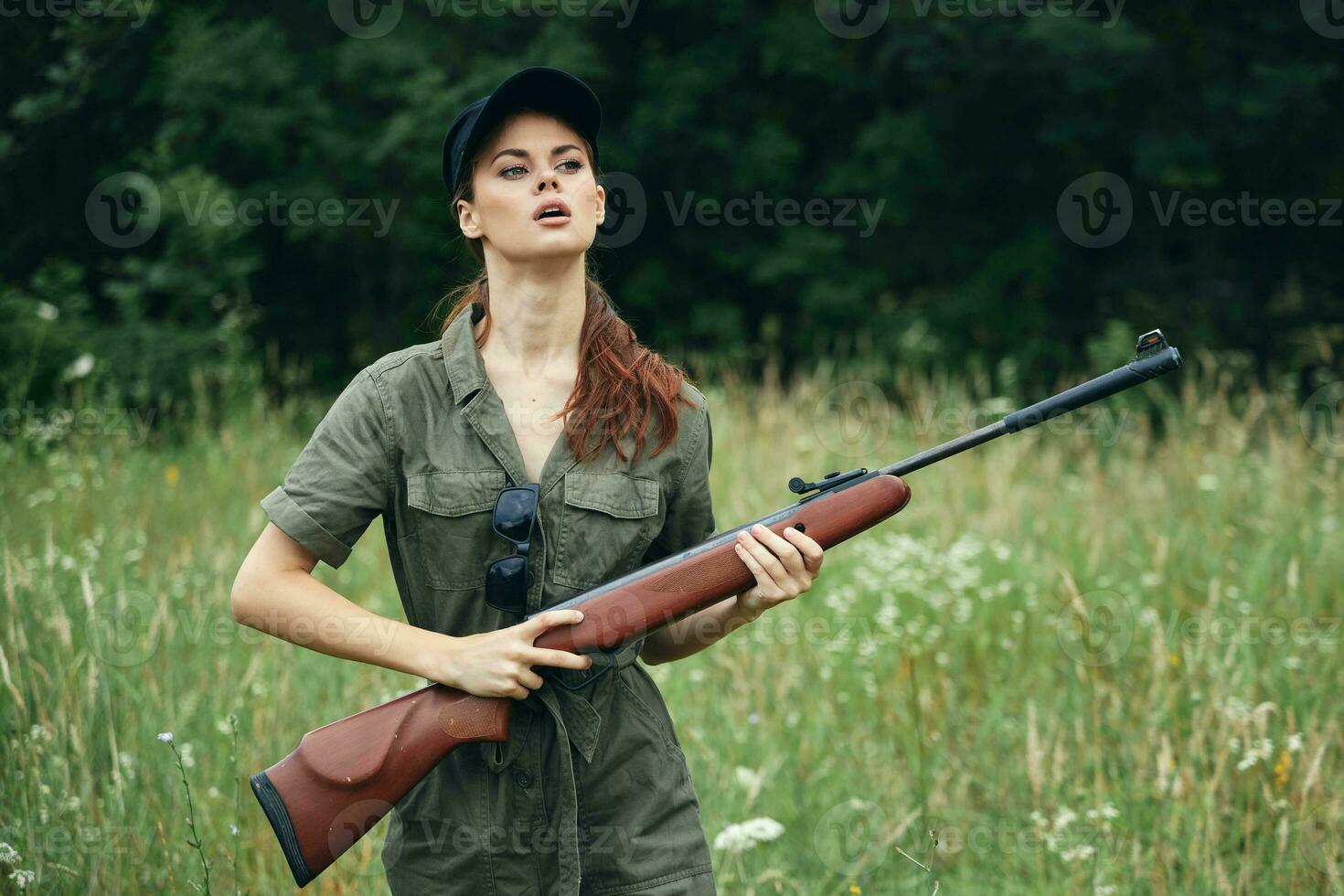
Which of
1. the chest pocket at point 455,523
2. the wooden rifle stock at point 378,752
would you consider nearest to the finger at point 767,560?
the wooden rifle stock at point 378,752

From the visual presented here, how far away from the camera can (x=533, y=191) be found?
7.04 feet

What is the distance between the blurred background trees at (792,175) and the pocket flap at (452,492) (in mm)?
8053

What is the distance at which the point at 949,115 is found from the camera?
12.8 meters

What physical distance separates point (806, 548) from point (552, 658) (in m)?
0.55

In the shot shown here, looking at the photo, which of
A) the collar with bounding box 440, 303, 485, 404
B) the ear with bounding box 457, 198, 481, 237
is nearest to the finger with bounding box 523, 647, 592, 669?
the collar with bounding box 440, 303, 485, 404

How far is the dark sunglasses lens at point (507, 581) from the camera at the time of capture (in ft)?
6.64

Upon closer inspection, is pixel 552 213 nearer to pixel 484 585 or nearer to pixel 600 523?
pixel 600 523

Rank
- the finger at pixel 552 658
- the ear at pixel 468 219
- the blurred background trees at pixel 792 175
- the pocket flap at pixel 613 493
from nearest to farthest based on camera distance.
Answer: the finger at pixel 552 658, the pocket flap at pixel 613 493, the ear at pixel 468 219, the blurred background trees at pixel 792 175

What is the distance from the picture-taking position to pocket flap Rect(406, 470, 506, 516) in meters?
2.06

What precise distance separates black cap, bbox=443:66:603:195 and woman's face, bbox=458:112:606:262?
0.03 metres

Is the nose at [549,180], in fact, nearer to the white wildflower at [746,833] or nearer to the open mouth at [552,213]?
the open mouth at [552,213]

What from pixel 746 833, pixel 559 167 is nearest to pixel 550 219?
pixel 559 167

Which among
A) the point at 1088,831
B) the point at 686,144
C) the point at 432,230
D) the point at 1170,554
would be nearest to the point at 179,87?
the point at 432,230

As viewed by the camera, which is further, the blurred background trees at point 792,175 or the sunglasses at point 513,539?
the blurred background trees at point 792,175
